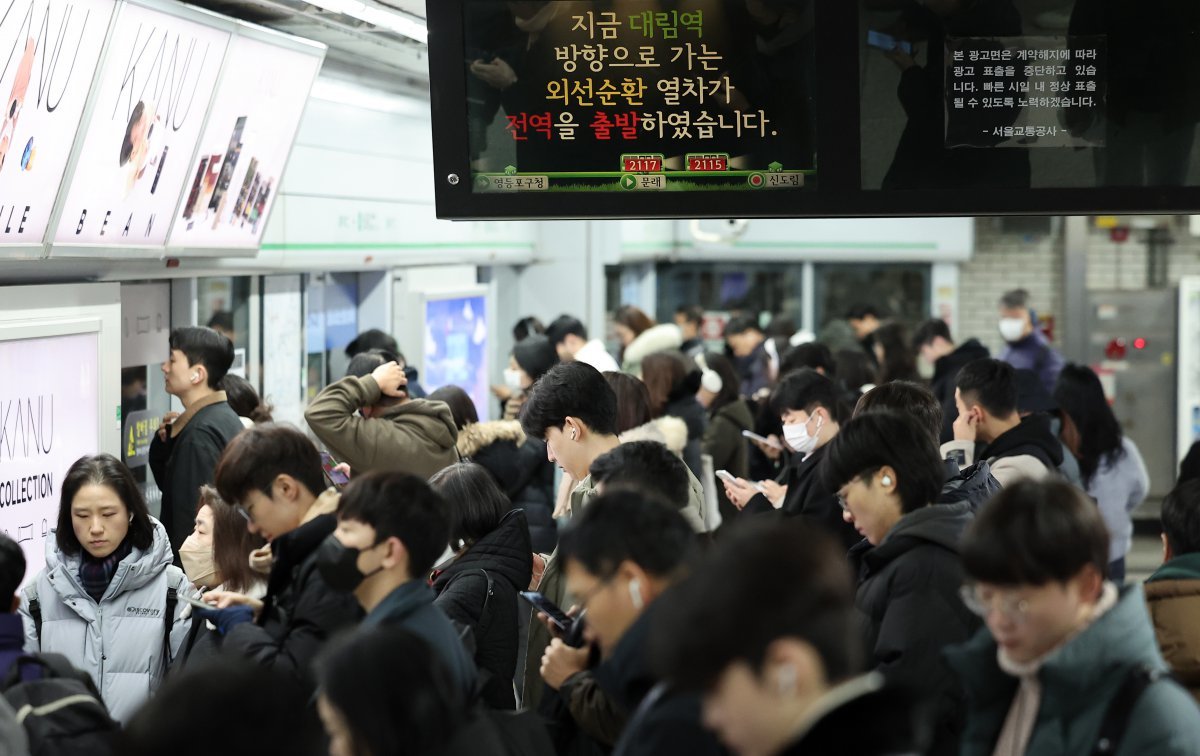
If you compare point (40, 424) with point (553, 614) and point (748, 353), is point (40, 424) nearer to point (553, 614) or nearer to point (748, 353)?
point (553, 614)

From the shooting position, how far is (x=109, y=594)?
366 cm

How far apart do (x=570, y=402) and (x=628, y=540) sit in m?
1.58

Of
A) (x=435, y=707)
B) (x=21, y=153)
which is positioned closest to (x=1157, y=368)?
(x=21, y=153)

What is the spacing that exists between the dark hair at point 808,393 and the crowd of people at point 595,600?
0.01 meters

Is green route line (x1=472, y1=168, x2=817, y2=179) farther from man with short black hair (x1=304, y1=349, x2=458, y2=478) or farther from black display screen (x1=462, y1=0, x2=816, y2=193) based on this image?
man with short black hair (x1=304, y1=349, x2=458, y2=478)

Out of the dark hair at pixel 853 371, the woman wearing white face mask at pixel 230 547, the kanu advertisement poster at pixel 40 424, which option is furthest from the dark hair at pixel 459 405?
the dark hair at pixel 853 371

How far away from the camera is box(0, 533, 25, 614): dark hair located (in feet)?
8.99

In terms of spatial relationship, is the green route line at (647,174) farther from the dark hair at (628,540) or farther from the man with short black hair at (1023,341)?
the man with short black hair at (1023,341)

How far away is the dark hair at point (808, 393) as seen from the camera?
16.9ft

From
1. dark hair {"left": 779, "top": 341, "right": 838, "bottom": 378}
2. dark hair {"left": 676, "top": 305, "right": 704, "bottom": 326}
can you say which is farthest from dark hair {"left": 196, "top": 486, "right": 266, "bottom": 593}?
dark hair {"left": 676, "top": 305, "right": 704, "bottom": 326}

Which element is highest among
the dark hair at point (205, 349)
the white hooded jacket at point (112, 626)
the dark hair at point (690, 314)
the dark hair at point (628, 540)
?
the dark hair at point (690, 314)

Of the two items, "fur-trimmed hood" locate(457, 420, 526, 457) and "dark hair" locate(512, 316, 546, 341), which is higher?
"dark hair" locate(512, 316, 546, 341)

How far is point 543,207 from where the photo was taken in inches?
158

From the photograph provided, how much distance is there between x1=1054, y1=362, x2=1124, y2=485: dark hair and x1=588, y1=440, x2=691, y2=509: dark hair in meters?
3.61
